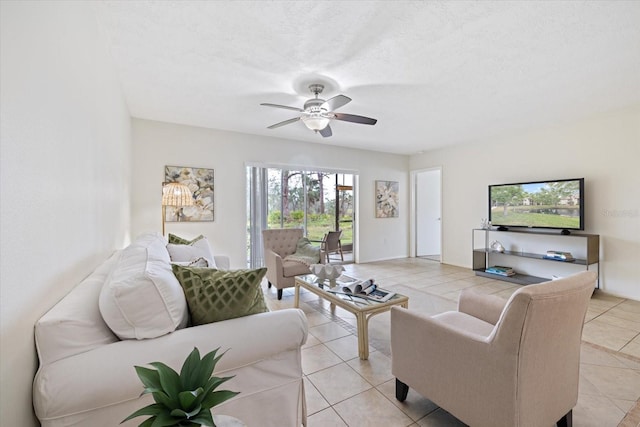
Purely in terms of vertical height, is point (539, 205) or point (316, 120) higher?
point (316, 120)

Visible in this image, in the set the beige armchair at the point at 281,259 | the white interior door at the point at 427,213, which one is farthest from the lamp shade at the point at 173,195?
the white interior door at the point at 427,213

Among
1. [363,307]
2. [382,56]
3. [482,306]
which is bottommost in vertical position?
[363,307]

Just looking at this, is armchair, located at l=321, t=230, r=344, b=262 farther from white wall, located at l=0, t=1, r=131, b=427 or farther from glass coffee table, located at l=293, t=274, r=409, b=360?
white wall, located at l=0, t=1, r=131, b=427

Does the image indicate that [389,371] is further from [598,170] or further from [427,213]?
[427,213]

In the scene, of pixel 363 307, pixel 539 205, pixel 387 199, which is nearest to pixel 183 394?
pixel 363 307

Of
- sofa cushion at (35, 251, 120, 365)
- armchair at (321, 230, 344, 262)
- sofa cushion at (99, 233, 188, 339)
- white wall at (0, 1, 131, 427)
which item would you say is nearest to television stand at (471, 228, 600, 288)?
armchair at (321, 230, 344, 262)

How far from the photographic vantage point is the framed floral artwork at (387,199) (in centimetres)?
640

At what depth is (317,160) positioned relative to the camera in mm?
5602

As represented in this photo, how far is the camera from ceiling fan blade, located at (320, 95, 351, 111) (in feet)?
8.75

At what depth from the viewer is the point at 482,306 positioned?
191 cm

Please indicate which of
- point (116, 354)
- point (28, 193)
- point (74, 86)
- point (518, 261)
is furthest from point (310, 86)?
point (518, 261)

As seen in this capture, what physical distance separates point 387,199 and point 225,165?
3666mm

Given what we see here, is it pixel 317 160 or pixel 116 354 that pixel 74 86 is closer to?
pixel 116 354

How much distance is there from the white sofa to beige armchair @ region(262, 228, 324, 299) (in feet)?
7.46
